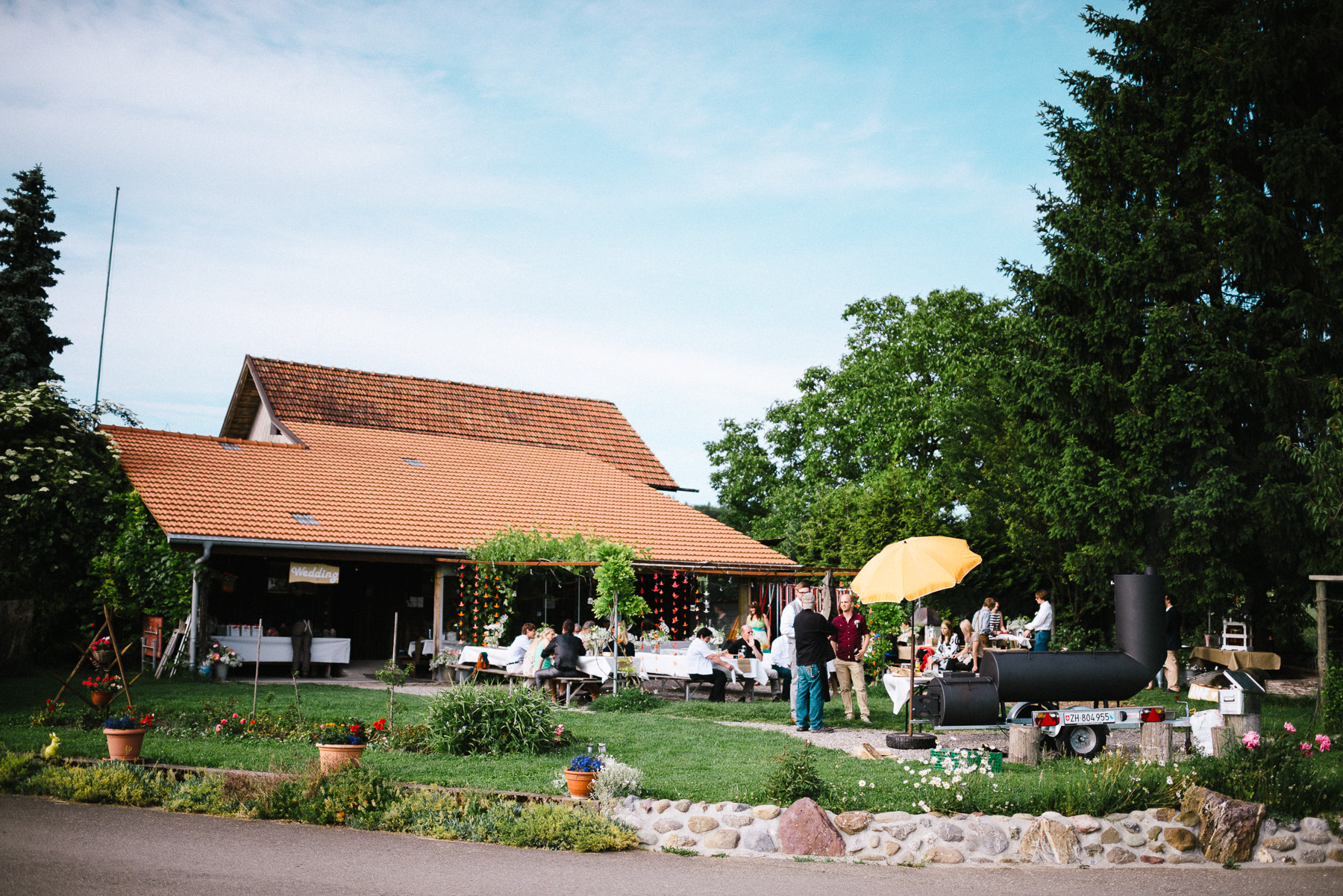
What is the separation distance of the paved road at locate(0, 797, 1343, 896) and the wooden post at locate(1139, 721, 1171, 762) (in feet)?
6.56

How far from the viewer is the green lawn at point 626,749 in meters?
8.55

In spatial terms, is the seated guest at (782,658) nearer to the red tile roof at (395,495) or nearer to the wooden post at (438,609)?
the red tile roof at (395,495)

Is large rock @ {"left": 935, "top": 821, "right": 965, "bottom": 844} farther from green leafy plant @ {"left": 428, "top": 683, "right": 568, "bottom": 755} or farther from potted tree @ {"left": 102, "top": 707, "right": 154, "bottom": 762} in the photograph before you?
potted tree @ {"left": 102, "top": 707, "right": 154, "bottom": 762}

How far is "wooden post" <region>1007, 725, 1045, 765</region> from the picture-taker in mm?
9805

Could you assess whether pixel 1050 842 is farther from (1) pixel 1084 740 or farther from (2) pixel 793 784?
(1) pixel 1084 740

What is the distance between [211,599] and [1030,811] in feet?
55.2

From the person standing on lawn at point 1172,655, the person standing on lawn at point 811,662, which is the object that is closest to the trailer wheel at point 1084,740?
the person standing on lawn at point 811,662

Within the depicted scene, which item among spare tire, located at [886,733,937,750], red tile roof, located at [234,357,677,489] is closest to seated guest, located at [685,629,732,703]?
spare tire, located at [886,733,937,750]

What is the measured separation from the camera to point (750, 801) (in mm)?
7973

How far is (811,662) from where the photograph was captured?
12.1 m

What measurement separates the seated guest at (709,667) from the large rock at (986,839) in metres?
7.94

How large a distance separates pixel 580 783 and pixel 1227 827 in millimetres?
4807

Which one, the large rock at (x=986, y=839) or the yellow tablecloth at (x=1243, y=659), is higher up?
the yellow tablecloth at (x=1243, y=659)

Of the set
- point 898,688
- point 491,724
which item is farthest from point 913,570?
point 491,724
